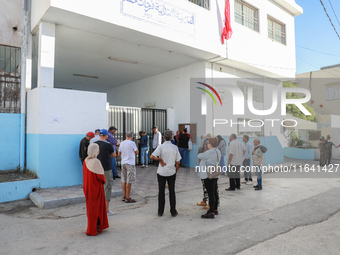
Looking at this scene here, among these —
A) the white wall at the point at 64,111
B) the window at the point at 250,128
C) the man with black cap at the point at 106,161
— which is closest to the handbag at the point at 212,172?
the man with black cap at the point at 106,161

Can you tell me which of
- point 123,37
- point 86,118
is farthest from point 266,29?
point 86,118

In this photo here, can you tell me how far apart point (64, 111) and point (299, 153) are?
15.5 m

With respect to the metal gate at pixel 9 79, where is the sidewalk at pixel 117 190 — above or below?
below

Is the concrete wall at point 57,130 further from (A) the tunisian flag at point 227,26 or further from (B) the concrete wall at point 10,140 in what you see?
(A) the tunisian flag at point 227,26

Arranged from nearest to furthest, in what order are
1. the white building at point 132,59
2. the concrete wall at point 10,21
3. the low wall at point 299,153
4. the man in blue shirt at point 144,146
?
the white building at point 132,59
the concrete wall at point 10,21
the man in blue shirt at point 144,146
the low wall at point 299,153

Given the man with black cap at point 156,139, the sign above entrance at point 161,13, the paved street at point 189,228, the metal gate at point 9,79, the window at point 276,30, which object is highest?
the window at point 276,30

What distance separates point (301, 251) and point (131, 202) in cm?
384

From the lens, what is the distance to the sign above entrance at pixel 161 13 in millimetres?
7738

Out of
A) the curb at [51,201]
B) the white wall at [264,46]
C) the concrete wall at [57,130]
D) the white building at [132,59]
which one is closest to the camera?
the curb at [51,201]

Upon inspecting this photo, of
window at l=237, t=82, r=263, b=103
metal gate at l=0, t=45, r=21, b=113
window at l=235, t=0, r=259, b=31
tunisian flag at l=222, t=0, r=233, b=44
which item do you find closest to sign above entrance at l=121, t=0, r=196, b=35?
tunisian flag at l=222, t=0, r=233, b=44

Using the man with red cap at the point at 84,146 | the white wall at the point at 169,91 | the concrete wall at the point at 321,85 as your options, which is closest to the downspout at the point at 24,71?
the man with red cap at the point at 84,146

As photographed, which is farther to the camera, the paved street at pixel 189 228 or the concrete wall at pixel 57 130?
the concrete wall at pixel 57 130

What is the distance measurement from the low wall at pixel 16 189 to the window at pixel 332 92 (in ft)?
82.0

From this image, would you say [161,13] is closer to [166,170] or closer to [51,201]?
[166,170]
